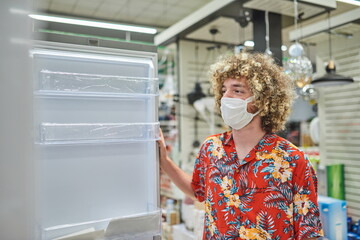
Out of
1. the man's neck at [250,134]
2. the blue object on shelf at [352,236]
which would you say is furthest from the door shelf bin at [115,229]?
the blue object on shelf at [352,236]

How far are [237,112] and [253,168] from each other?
31 centimetres

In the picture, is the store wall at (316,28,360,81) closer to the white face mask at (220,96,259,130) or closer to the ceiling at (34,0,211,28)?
the white face mask at (220,96,259,130)

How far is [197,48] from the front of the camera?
4.82 meters

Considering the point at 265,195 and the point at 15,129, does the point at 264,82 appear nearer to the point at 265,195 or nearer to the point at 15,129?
the point at 265,195

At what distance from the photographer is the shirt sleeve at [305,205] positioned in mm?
1511

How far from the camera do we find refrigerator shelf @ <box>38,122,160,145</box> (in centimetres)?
138

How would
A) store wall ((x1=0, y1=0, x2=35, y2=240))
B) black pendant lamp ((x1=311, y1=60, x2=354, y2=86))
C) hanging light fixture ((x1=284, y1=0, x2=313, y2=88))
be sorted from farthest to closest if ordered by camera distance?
hanging light fixture ((x1=284, y1=0, x2=313, y2=88)), black pendant lamp ((x1=311, y1=60, x2=354, y2=86)), store wall ((x1=0, y1=0, x2=35, y2=240))

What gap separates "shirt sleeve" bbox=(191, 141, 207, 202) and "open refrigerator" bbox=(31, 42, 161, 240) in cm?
38

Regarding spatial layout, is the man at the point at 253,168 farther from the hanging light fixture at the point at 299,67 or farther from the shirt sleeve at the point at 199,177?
the hanging light fixture at the point at 299,67

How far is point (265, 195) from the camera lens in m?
1.57

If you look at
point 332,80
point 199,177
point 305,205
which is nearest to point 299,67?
point 332,80

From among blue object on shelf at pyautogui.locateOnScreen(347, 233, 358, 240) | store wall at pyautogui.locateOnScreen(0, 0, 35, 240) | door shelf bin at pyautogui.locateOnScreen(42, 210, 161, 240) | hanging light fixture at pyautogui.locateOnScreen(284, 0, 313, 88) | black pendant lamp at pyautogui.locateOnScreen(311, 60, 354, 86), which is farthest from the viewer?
hanging light fixture at pyautogui.locateOnScreen(284, 0, 313, 88)

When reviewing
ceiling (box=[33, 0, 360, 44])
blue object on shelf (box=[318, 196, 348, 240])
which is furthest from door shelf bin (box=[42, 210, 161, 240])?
ceiling (box=[33, 0, 360, 44])

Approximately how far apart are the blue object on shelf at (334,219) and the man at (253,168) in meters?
1.10
